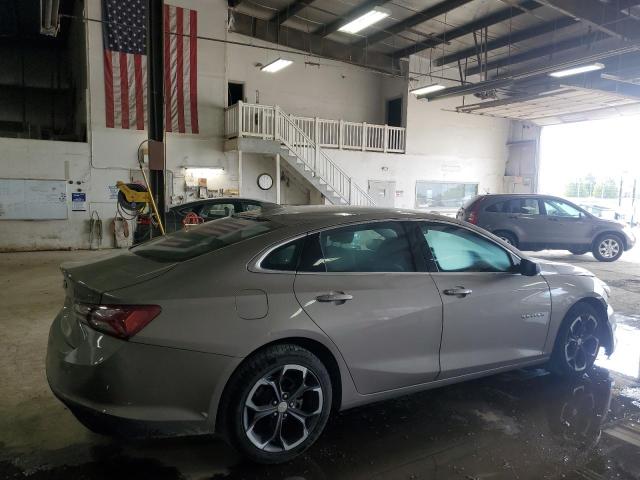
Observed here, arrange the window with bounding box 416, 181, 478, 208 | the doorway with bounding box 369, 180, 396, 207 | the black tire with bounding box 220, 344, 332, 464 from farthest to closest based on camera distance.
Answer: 1. the window with bounding box 416, 181, 478, 208
2. the doorway with bounding box 369, 180, 396, 207
3. the black tire with bounding box 220, 344, 332, 464

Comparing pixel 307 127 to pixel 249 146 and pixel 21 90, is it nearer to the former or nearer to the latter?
pixel 249 146

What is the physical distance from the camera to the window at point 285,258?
2.68 meters

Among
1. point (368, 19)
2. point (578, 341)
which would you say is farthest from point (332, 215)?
point (368, 19)

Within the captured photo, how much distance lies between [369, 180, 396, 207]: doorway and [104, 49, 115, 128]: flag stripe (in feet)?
27.9

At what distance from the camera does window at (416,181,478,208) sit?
710 inches

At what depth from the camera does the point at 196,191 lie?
13.7 m

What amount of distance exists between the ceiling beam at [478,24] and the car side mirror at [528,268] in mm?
9893

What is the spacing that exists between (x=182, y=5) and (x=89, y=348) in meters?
13.1

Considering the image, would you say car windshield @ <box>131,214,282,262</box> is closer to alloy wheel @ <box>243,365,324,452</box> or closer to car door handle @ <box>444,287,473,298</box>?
alloy wheel @ <box>243,365,324,452</box>

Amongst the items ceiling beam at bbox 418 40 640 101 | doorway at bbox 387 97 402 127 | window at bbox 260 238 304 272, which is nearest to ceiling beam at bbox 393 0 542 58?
ceiling beam at bbox 418 40 640 101

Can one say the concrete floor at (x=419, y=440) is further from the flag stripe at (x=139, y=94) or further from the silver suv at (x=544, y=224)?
the flag stripe at (x=139, y=94)

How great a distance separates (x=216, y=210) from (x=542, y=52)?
1123cm

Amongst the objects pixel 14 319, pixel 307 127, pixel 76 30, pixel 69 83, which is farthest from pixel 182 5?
pixel 14 319

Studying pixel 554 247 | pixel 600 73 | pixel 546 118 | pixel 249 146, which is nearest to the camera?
pixel 554 247
